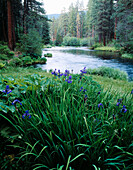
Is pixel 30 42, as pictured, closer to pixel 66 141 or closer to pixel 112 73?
pixel 112 73

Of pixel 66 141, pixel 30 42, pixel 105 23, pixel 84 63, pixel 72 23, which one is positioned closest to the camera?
pixel 66 141

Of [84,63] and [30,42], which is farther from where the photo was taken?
[30,42]

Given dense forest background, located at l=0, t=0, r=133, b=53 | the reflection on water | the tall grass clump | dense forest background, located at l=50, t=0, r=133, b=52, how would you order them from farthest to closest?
dense forest background, located at l=50, t=0, r=133, b=52
dense forest background, located at l=0, t=0, r=133, b=53
the reflection on water
the tall grass clump

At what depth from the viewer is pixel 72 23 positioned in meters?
64.4

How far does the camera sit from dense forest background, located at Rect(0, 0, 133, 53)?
15319 millimetres

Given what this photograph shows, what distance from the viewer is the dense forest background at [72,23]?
15.3 metres

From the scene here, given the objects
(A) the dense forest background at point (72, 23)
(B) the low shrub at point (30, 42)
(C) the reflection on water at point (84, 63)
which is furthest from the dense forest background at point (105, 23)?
(B) the low shrub at point (30, 42)

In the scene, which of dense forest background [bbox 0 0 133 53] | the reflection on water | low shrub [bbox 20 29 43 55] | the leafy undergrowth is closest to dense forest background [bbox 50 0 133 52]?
dense forest background [bbox 0 0 133 53]

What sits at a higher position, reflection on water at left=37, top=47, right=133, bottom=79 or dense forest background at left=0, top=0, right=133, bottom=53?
dense forest background at left=0, top=0, right=133, bottom=53

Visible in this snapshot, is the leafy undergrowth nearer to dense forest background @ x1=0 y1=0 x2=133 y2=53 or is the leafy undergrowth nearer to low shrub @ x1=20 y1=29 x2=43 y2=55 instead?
Result: dense forest background @ x1=0 y1=0 x2=133 y2=53

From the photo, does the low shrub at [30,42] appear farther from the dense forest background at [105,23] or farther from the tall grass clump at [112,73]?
the dense forest background at [105,23]

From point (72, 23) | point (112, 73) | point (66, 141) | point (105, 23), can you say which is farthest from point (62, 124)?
point (72, 23)

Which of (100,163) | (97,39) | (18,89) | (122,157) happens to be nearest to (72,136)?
(100,163)

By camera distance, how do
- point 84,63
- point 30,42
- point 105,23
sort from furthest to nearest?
point 105,23 → point 30,42 → point 84,63
